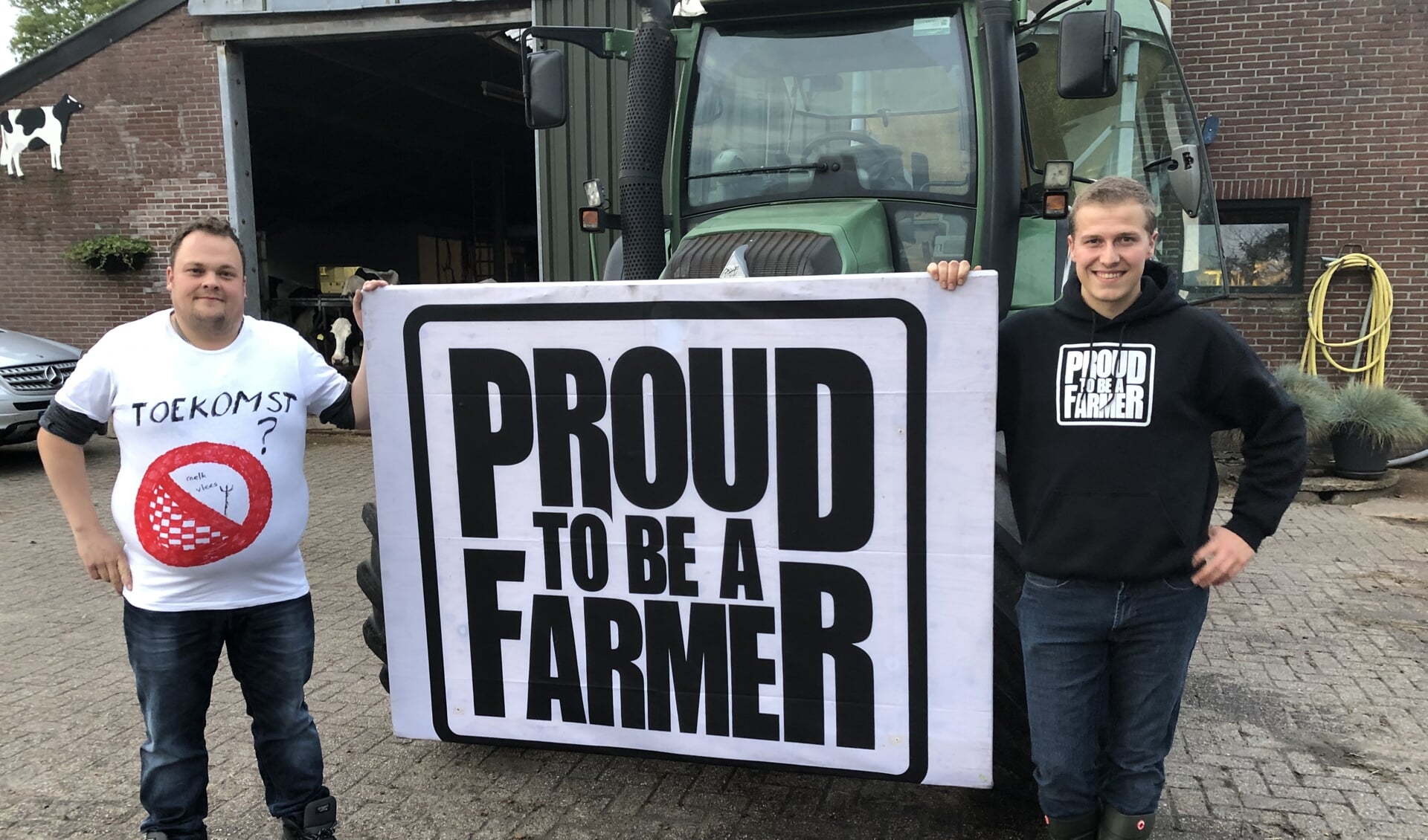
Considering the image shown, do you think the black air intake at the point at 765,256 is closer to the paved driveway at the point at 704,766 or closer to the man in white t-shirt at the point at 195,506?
the man in white t-shirt at the point at 195,506

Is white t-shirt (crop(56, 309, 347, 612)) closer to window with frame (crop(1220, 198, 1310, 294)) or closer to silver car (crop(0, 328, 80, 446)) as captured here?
silver car (crop(0, 328, 80, 446))

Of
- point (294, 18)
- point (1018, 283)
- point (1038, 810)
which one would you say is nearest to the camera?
point (1038, 810)

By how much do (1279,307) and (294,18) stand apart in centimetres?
1005

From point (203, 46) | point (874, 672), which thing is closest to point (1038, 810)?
point (874, 672)

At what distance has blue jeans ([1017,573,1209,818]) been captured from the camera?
2.20m

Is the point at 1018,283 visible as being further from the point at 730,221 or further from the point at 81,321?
the point at 81,321

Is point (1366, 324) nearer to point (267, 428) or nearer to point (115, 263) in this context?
point (267, 428)

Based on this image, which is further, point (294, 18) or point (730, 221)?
point (294, 18)

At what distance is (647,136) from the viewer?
4375 mm

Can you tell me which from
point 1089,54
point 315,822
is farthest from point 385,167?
point 315,822

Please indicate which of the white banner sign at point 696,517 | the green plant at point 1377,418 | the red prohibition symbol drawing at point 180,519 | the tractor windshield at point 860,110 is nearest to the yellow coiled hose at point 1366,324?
the green plant at point 1377,418

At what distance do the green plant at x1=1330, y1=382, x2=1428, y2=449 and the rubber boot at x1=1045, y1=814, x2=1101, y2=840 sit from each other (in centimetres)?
659

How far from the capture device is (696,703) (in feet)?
8.66

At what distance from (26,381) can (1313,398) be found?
11.3 m
